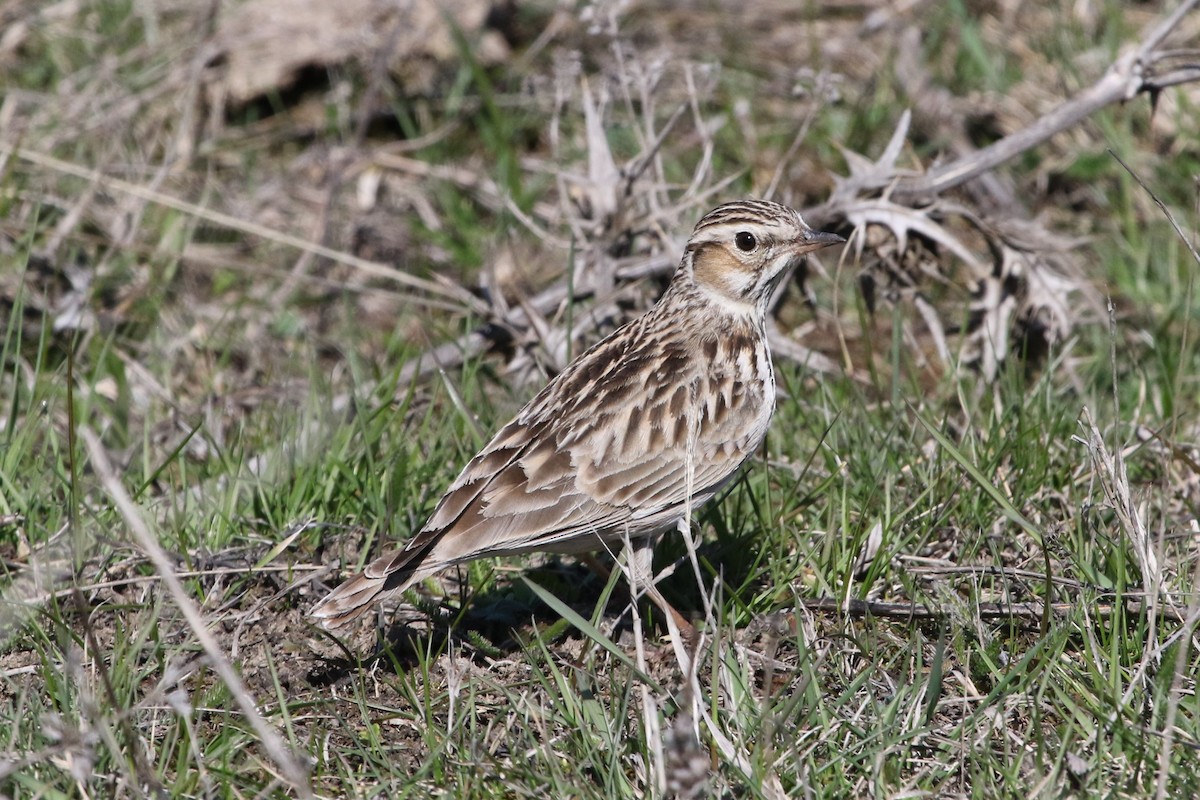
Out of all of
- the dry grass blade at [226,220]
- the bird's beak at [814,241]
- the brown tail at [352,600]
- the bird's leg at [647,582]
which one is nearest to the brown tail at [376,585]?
the brown tail at [352,600]

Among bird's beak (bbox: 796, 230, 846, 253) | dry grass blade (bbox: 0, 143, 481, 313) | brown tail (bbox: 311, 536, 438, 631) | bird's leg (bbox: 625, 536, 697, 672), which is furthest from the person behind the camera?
dry grass blade (bbox: 0, 143, 481, 313)

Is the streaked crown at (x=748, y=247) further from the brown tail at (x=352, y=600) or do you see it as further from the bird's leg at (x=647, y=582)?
the brown tail at (x=352, y=600)

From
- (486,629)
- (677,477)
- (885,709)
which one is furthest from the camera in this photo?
(486,629)

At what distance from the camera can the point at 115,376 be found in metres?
6.94

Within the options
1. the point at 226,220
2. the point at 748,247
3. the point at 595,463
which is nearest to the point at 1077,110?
the point at 748,247

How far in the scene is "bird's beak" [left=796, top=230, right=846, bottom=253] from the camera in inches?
211

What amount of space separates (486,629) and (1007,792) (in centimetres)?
201

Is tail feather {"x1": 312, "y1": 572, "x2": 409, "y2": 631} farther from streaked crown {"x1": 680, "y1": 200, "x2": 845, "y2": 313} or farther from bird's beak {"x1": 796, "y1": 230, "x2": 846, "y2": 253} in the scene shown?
bird's beak {"x1": 796, "y1": 230, "x2": 846, "y2": 253}

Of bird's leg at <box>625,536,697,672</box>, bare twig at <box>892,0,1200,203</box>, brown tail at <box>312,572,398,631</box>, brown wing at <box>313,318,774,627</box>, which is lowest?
bird's leg at <box>625,536,697,672</box>

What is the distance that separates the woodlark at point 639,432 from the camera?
184 inches

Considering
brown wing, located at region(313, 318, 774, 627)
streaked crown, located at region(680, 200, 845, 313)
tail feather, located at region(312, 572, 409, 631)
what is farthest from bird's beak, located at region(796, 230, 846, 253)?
tail feather, located at region(312, 572, 409, 631)

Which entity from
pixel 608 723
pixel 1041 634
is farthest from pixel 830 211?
pixel 608 723

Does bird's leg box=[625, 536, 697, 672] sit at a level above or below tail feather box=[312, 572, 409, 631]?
below

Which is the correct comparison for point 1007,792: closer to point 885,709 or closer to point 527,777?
point 885,709
